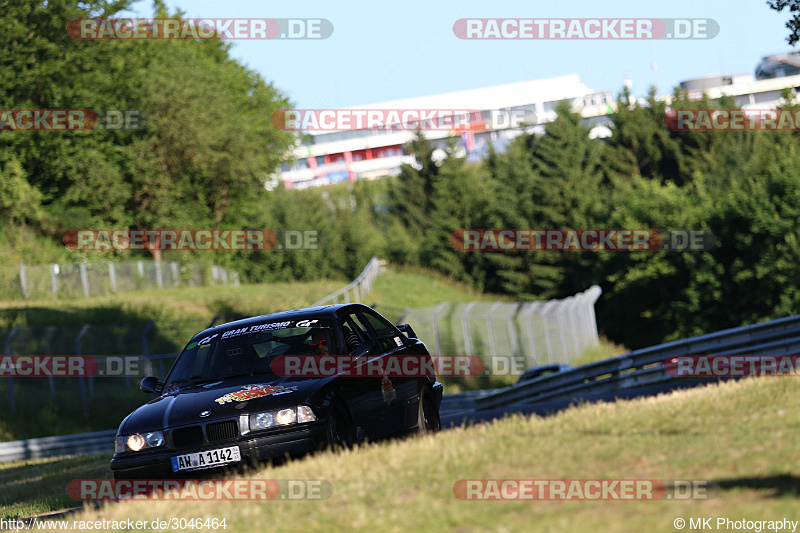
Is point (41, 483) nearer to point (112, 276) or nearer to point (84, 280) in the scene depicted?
point (84, 280)

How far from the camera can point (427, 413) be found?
10.8m

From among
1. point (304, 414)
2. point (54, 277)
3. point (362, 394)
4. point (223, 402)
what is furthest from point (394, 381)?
point (54, 277)

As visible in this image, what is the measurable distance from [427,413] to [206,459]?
10.4 feet

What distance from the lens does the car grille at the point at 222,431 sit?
820 cm

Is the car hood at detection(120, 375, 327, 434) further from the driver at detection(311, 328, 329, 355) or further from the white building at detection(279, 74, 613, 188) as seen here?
the white building at detection(279, 74, 613, 188)

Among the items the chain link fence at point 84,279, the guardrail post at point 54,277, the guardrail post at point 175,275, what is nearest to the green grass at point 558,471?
the chain link fence at point 84,279

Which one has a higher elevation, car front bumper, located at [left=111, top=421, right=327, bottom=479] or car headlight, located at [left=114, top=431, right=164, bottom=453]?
car headlight, located at [left=114, top=431, right=164, bottom=453]

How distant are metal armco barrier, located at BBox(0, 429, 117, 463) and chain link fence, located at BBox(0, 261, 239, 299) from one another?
1580cm

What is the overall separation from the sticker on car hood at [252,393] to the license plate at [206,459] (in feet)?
1.35

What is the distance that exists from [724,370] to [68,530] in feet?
44.2

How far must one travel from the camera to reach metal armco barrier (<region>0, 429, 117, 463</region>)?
23094 millimetres

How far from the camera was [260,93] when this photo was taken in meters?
72.1

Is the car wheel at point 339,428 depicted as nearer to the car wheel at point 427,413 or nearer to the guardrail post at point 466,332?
the car wheel at point 427,413

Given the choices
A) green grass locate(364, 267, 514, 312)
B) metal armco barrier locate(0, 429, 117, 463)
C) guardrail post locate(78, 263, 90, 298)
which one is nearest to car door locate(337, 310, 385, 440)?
metal armco barrier locate(0, 429, 117, 463)
